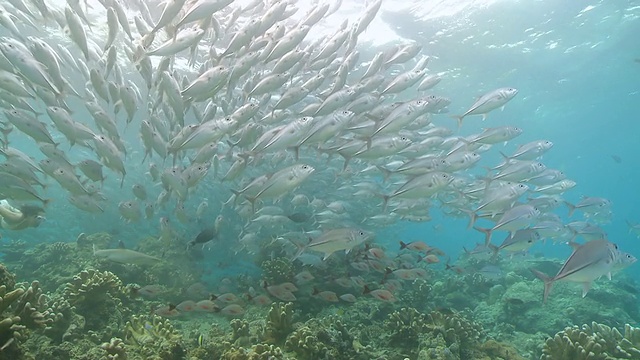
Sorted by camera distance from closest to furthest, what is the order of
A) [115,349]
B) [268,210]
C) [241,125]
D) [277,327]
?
[115,349]
[277,327]
[241,125]
[268,210]

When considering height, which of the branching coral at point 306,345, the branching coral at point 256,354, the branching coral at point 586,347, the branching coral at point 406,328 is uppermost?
the branching coral at point 256,354

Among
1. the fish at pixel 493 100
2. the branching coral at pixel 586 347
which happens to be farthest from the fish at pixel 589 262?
the fish at pixel 493 100

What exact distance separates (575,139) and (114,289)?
6186cm

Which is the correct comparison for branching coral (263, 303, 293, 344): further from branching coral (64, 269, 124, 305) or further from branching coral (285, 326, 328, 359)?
branching coral (64, 269, 124, 305)

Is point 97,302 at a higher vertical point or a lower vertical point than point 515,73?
higher

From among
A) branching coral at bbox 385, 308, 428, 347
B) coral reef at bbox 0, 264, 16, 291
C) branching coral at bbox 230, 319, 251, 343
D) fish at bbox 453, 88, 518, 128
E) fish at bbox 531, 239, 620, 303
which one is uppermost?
coral reef at bbox 0, 264, 16, 291

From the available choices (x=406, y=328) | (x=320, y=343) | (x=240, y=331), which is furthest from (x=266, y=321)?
(x=406, y=328)

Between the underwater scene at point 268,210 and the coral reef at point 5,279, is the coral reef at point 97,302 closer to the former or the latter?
the underwater scene at point 268,210

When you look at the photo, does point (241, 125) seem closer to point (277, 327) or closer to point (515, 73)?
point (277, 327)

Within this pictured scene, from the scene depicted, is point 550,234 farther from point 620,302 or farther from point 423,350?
point 620,302

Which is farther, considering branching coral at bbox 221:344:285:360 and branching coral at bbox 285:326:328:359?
branching coral at bbox 285:326:328:359

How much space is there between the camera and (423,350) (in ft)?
19.6

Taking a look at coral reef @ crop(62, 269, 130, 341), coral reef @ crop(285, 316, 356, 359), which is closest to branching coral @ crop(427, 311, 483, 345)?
coral reef @ crop(285, 316, 356, 359)

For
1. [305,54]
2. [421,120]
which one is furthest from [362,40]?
[305,54]
